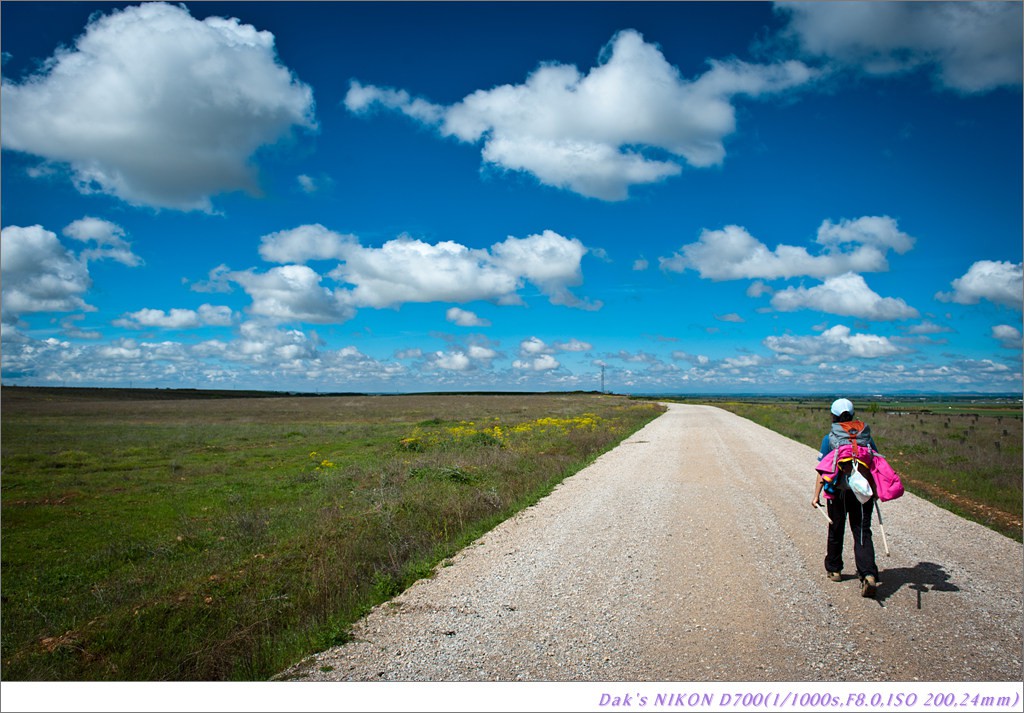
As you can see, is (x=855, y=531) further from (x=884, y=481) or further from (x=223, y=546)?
(x=223, y=546)

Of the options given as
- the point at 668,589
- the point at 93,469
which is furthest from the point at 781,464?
the point at 93,469

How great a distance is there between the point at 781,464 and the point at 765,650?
12.9 meters

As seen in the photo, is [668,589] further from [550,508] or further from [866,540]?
[550,508]

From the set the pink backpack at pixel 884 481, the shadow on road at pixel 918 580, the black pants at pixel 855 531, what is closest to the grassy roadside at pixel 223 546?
the black pants at pixel 855 531

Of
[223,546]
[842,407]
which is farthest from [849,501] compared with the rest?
[223,546]

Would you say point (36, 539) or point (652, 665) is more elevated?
point (652, 665)

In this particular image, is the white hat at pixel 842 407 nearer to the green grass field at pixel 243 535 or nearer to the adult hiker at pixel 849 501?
the adult hiker at pixel 849 501

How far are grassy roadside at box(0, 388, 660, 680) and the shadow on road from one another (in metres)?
5.44

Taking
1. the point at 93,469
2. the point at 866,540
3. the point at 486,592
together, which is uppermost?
the point at 866,540

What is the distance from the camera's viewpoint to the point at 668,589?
604 cm

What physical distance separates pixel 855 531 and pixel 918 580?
1.34m

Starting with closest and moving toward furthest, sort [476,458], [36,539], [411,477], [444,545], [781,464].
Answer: [444,545]
[36,539]
[411,477]
[781,464]
[476,458]

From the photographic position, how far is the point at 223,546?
10719 millimetres

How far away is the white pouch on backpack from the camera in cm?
573
